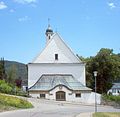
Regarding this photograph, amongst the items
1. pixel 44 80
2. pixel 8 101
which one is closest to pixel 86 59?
pixel 44 80

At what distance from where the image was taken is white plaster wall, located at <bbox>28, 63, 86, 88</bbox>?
242 ft

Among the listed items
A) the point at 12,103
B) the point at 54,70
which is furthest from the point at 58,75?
the point at 12,103

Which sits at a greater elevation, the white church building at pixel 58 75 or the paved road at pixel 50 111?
the white church building at pixel 58 75

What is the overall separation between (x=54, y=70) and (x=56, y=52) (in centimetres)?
425

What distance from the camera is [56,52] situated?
251 feet

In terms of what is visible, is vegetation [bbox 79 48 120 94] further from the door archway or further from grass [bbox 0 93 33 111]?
grass [bbox 0 93 33 111]

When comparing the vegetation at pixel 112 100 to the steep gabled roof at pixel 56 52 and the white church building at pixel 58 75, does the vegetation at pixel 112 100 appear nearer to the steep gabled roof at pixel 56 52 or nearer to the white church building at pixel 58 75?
the white church building at pixel 58 75

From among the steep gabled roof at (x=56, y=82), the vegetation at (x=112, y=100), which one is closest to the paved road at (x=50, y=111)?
the vegetation at (x=112, y=100)

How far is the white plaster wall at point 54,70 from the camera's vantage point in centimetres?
7362

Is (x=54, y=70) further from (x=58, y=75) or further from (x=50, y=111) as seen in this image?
(x=50, y=111)

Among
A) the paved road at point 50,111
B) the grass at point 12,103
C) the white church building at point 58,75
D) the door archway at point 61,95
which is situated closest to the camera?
the paved road at point 50,111

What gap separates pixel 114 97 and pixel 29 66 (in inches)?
761

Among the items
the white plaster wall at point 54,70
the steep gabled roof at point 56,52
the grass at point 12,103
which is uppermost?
the steep gabled roof at point 56,52

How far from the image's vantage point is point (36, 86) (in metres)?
69.9
